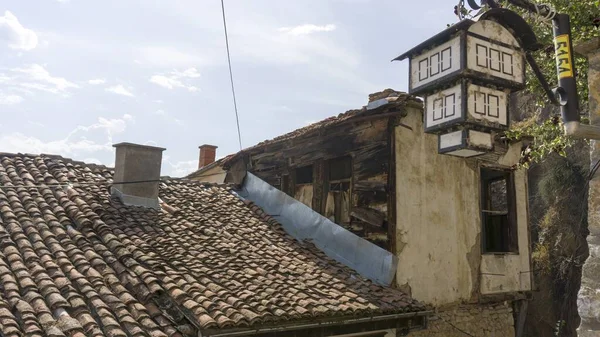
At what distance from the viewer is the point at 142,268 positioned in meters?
6.61

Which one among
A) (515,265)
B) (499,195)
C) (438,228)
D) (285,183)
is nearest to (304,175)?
(285,183)

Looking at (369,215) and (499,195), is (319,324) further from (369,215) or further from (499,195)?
(499,195)

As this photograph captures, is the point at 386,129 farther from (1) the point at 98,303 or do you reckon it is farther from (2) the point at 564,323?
(2) the point at 564,323

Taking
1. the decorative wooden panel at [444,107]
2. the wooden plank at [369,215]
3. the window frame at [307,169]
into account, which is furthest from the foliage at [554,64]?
the window frame at [307,169]

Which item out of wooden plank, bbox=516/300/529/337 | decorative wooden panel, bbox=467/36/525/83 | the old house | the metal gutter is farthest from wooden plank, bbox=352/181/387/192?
decorative wooden panel, bbox=467/36/525/83

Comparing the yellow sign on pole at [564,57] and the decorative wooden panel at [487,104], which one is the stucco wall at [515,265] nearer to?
the decorative wooden panel at [487,104]

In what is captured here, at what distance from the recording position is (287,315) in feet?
20.3

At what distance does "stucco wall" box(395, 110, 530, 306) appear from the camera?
900 centimetres

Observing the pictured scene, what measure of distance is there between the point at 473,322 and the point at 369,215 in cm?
310

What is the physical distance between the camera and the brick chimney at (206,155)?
17.1 m

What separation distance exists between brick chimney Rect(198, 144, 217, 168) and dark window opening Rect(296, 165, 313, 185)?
653 cm

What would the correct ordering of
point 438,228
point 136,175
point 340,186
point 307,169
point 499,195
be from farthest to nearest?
point 499,195 < point 307,169 < point 340,186 < point 438,228 < point 136,175

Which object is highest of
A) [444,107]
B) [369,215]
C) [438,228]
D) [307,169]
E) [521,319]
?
[307,169]

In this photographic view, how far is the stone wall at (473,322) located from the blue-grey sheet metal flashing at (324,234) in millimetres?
1297
